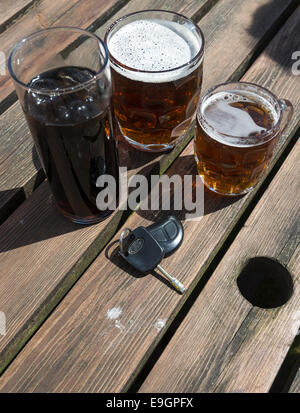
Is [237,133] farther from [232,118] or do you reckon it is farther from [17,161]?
[17,161]

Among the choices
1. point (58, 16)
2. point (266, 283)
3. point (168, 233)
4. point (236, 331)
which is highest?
point (58, 16)

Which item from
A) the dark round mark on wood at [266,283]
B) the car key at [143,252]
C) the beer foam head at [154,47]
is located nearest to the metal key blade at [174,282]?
the car key at [143,252]

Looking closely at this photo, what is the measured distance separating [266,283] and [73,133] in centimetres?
66

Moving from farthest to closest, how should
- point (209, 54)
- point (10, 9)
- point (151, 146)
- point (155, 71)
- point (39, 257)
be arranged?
point (10, 9) < point (209, 54) < point (151, 146) < point (39, 257) < point (155, 71)

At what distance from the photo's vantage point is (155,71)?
0.93m

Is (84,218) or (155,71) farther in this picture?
(84,218)

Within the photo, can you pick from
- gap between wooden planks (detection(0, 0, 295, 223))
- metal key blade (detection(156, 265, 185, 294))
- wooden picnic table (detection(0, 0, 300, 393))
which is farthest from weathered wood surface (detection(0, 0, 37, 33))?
metal key blade (detection(156, 265, 185, 294))

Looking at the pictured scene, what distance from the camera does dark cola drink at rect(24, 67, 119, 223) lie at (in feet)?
2.72

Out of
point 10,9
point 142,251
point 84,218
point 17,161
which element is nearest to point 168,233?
point 142,251

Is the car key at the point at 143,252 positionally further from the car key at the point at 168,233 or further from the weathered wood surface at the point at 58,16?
the weathered wood surface at the point at 58,16

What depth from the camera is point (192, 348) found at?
0.92 metres

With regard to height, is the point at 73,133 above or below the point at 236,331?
above

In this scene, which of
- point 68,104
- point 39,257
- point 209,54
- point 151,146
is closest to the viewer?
point 68,104

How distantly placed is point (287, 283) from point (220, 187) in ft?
0.91
